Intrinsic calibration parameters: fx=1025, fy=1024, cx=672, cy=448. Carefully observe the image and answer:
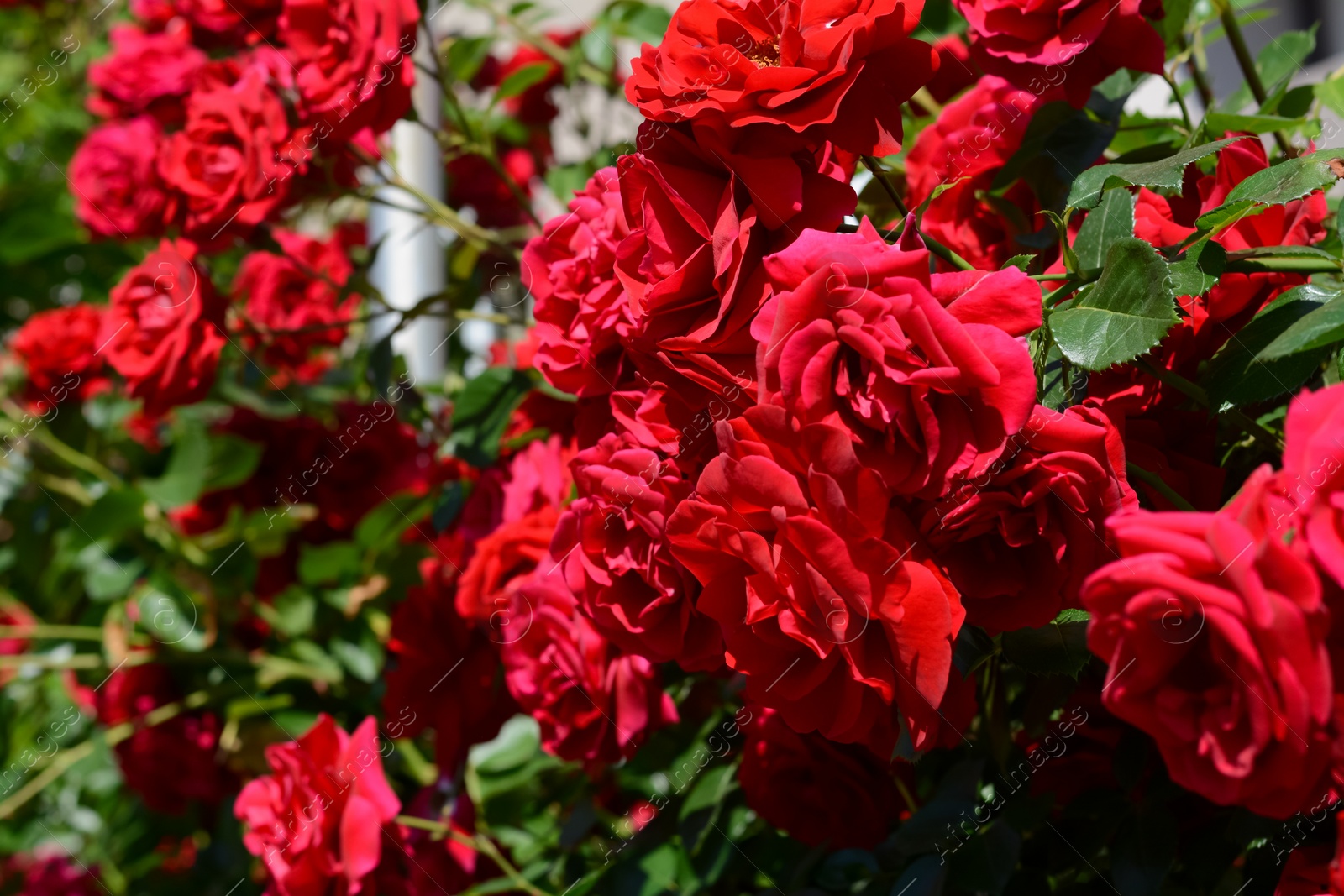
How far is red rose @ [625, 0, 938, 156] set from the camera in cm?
48

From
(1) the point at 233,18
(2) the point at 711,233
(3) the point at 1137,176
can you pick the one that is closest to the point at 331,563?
(1) the point at 233,18

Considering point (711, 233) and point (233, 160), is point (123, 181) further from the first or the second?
point (711, 233)

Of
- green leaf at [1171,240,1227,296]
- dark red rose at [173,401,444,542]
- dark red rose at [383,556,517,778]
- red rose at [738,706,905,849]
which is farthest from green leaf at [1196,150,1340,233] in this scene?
dark red rose at [173,401,444,542]

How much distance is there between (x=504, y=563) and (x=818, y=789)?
28 centimetres

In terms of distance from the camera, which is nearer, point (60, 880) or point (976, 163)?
point (976, 163)

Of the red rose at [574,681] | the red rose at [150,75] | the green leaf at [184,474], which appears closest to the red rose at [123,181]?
the red rose at [150,75]

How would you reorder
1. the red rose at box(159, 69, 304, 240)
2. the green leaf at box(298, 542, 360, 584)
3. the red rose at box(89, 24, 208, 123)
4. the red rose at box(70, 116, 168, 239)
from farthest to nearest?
the red rose at box(89, 24, 208, 123) < the green leaf at box(298, 542, 360, 584) < the red rose at box(70, 116, 168, 239) < the red rose at box(159, 69, 304, 240)

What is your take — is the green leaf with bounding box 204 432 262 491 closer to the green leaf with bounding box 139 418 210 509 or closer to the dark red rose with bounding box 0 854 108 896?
the green leaf with bounding box 139 418 210 509

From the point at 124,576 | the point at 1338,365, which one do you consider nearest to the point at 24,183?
the point at 124,576

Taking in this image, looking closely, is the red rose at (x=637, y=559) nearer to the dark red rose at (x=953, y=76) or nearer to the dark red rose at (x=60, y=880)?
the dark red rose at (x=953, y=76)

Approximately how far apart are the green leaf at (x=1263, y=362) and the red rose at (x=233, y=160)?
0.79 m

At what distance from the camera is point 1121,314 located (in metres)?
0.46

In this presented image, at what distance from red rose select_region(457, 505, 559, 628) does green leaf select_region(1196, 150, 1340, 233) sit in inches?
18.3

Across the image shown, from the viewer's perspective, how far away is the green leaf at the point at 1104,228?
521 mm
